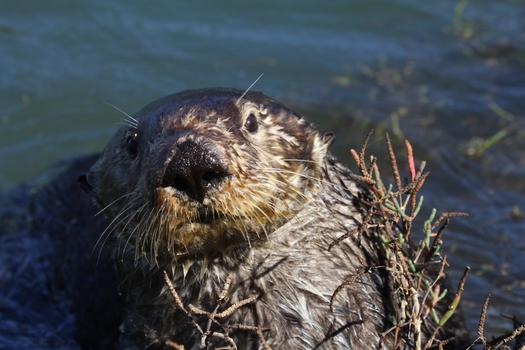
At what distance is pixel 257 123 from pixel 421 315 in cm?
101

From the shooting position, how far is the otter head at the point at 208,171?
247 centimetres

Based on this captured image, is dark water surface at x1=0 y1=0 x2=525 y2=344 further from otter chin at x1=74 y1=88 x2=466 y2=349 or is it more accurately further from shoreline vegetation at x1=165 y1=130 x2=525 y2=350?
otter chin at x1=74 y1=88 x2=466 y2=349

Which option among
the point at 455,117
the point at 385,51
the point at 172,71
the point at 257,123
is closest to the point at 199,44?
the point at 172,71

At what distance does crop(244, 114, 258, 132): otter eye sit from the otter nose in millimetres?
401

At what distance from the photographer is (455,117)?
7012mm

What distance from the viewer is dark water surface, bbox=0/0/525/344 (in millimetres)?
6098

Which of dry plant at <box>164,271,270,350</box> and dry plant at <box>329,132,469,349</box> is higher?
dry plant at <box>329,132,469,349</box>

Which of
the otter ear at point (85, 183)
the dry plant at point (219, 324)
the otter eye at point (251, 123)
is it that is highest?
the otter eye at point (251, 123)

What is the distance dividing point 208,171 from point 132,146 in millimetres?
654

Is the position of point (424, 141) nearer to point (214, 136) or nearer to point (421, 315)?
point (421, 315)

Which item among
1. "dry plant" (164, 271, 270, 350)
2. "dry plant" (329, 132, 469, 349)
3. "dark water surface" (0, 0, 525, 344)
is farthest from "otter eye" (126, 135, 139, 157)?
"dark water surface" (0, 0, 525, 344)

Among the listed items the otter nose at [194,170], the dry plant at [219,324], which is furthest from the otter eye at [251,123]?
the dry plant at [219,324]

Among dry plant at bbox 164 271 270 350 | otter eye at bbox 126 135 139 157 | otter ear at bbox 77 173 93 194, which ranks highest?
otter eye at bbox 126 135 139 157

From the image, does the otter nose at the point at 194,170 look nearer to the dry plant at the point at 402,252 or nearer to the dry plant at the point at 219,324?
the dry plant at the point at 219,324
